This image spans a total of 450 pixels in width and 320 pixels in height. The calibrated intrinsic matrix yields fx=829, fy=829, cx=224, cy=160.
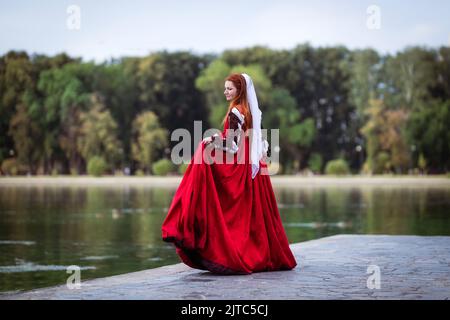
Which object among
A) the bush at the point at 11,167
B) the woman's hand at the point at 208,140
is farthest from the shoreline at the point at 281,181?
the woman's hand at the point at 208,140

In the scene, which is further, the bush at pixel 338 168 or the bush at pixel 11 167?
the bush at pixel 11 167

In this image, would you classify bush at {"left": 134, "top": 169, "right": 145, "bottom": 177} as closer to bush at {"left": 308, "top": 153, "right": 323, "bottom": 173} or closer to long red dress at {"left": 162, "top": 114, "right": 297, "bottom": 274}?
bush at {"left": 308, "top": 153, "right": 323, "bottom": 173}

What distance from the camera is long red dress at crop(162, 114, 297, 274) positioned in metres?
6.00

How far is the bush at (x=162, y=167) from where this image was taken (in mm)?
51688

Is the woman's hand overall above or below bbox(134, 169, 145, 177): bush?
above

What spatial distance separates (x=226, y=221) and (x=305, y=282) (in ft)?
2.79

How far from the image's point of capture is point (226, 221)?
617cm

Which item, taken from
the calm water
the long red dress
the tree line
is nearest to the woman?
the long red dress

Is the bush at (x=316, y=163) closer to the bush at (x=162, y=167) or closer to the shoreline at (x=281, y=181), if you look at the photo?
the shoreline at (x=281, y=181)

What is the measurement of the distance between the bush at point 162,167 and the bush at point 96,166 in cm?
321

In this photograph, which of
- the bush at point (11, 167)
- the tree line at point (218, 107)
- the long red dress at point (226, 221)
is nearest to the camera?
the long red dress at point (226, 221)

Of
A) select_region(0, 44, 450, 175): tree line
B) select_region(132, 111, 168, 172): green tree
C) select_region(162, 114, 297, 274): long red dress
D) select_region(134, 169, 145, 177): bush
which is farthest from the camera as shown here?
select_region(134, 169, 145, 177): bush

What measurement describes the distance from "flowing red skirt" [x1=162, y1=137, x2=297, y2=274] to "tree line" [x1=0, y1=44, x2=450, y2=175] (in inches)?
1705
